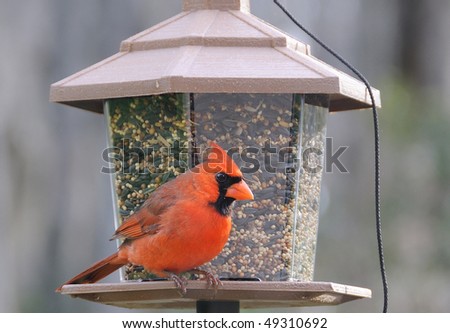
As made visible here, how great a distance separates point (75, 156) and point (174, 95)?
5.38 metres

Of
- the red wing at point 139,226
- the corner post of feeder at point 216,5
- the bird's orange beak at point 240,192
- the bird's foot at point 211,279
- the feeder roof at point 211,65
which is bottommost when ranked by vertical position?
the bird's foot at point 211,279

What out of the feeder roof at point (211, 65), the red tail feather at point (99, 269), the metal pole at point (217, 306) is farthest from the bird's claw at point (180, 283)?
the feeder roof at point (211, 65)

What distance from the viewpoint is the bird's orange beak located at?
4035 millimetres

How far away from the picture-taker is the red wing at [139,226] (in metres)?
4.11

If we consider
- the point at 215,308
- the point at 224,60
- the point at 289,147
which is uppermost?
the point at 224,60

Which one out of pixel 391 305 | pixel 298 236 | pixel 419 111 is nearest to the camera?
pixel 298 236

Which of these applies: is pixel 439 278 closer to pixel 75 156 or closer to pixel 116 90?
pixel 75 156

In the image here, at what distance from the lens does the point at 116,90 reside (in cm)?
405

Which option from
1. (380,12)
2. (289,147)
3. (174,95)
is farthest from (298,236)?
(380,12)

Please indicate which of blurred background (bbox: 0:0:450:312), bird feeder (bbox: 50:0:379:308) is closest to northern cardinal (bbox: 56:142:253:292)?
bird feeder (bbox: 50:0:379:308)

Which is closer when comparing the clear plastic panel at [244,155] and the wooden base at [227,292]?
the wooden base at [227,292]

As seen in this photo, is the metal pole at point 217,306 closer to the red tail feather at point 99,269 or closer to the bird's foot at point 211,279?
the bird's foot at point 211,279

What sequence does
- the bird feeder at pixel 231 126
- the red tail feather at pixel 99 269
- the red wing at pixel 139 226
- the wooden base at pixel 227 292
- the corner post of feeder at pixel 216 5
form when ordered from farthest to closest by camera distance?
the corner post of feeder at pixel 216 5 → the red tail feather at pixel 99 269 → the red wing at pixel 139 226 → the bird feeder at pixel 231 126 → the wooden base at pixel 227 292

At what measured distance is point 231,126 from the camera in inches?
165
